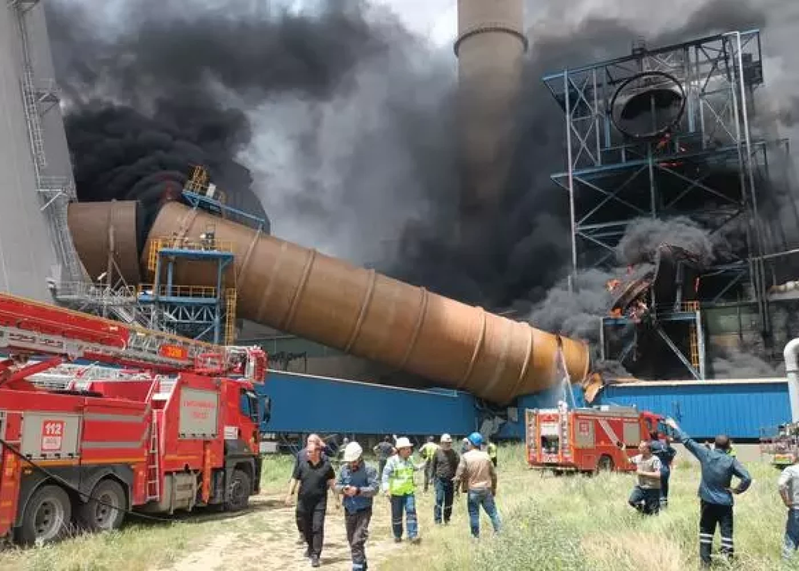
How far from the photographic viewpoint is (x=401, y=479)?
31.8ft

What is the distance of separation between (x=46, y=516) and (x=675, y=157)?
1255 inches

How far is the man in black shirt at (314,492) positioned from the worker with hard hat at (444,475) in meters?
3.04

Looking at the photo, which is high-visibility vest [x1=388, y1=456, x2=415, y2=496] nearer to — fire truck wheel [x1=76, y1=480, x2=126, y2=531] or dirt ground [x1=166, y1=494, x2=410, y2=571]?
dirt ground [x1=166, y1=494, x2=410, y2=571]

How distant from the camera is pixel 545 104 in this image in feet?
142

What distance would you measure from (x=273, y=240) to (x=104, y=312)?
21.2 feet

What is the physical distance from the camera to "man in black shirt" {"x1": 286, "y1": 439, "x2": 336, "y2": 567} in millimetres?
8148

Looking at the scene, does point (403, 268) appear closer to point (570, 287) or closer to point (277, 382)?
point (570, 287)

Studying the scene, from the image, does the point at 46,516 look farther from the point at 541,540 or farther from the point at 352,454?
the point at 541,540

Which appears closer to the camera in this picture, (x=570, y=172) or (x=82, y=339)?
(x=82, y=339)

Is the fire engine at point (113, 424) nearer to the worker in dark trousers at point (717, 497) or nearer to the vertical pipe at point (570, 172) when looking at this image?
the worker in dark trousers at point (717, 497)

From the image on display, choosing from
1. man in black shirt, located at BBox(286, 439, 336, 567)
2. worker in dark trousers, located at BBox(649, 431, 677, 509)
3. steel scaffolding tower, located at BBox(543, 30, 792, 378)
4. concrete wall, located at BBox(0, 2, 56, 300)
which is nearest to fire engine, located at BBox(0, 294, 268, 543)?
man in black shirt, located at BBox(286, 439, 336, 567)

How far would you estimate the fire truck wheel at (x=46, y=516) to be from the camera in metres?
8.80

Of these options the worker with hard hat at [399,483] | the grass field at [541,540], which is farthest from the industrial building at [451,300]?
the worker with hard hat at [399,483]

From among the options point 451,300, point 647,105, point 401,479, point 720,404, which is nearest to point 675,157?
point 647,105
